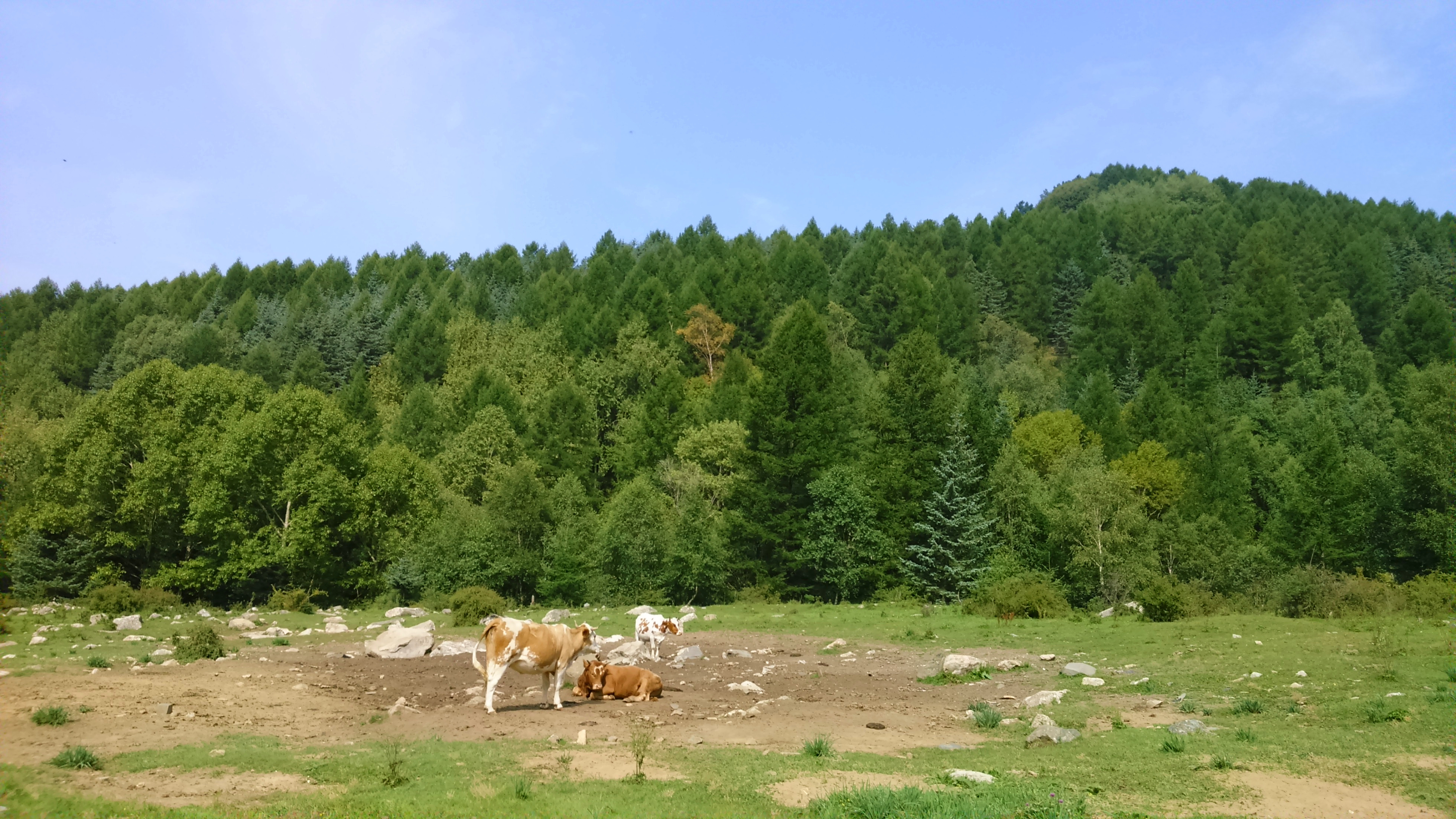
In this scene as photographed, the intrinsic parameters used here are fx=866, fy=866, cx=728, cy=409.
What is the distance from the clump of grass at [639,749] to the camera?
1021 cm

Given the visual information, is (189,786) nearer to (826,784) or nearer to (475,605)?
(826,784)

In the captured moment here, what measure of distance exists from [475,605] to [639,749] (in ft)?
80.9

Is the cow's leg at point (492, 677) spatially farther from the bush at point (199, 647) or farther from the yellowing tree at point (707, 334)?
the yellowing tree at point (707, 334)

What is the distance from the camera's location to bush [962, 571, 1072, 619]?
1288 inches

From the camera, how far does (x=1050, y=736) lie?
12344 mm

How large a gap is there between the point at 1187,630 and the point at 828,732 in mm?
16266

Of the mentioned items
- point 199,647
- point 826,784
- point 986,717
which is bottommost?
point 199,647

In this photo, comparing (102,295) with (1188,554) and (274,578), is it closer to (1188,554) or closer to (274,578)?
(274,578)

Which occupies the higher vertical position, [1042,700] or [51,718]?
[51,718]

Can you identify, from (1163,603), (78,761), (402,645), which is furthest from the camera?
(1163,603)

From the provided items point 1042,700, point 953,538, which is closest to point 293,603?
point 953,538

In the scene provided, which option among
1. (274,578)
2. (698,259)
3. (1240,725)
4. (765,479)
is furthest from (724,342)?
(1240,725)

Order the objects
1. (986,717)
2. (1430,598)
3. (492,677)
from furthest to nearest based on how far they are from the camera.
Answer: (1430,598), (492,677), (986,717)

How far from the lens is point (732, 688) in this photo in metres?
18.0
